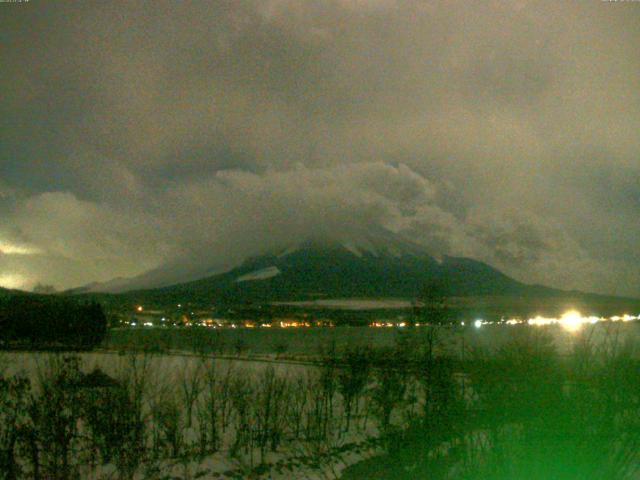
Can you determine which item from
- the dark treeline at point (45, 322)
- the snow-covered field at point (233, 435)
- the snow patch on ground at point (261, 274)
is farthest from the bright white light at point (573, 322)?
the snow patch on ground at point (261, 274)

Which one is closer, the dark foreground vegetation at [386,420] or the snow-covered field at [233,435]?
the dark foreground vegetation at [386,420]

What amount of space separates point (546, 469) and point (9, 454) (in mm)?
7978

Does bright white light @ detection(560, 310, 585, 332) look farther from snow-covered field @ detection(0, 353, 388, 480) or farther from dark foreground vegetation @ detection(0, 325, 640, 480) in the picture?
snow-covered field @ detection(0, 353, 388, 480)

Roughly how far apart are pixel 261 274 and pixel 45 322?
86.2 m

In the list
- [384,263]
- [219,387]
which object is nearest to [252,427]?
[219,387]

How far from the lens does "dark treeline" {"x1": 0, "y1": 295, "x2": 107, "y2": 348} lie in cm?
3426

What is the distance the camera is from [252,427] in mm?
16516

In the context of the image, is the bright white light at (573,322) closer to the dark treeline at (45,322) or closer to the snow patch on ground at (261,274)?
the dark treeline at (45,322)

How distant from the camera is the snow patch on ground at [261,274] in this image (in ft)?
386

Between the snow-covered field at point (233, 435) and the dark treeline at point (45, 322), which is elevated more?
the dark treeline at point (45, 322)

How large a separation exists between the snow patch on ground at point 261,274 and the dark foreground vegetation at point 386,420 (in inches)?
3715

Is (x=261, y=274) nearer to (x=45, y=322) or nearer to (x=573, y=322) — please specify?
(x=45, y=322)

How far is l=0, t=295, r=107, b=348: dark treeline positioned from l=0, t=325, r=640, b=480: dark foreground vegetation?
640 inches

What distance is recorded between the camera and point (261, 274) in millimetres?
122188
